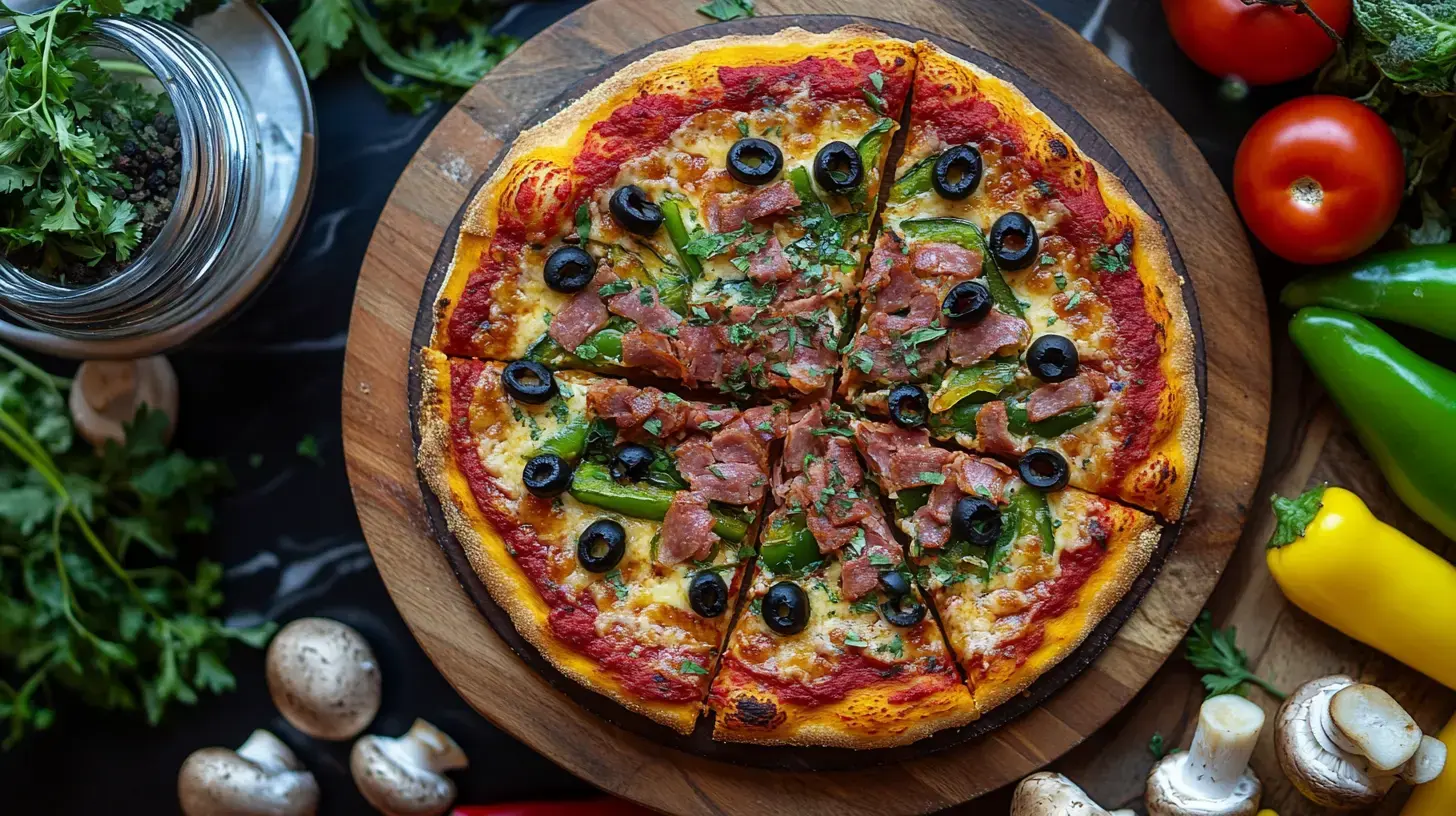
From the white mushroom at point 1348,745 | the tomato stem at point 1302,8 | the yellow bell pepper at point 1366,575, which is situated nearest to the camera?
the white mushroom at point 1348,745

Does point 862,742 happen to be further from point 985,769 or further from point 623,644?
point 623,644

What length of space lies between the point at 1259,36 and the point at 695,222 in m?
2.37

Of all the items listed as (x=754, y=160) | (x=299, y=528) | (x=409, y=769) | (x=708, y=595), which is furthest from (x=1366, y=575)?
(x=299, y=528)

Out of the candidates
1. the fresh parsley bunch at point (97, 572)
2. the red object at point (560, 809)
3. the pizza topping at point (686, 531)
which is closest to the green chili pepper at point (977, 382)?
the pizza topping at point (686, 531)

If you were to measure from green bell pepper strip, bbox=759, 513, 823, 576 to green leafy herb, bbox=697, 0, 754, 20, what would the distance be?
216cm

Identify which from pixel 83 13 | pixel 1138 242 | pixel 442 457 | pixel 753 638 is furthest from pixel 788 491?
pixel 83 13

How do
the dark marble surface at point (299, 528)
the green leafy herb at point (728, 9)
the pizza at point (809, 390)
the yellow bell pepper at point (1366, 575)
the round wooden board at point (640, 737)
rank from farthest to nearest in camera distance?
the dark marble surface at point (299, 528) < the green leafy herb at point (728, 9) < the round wooden board at point (640, 737) < the yellow bell pepper at point (1366, 575) < the pizza at point (809, 390)

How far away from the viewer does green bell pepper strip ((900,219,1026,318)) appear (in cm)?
473

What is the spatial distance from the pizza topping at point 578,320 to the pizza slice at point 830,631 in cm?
91

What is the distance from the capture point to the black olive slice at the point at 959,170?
15.3 ft

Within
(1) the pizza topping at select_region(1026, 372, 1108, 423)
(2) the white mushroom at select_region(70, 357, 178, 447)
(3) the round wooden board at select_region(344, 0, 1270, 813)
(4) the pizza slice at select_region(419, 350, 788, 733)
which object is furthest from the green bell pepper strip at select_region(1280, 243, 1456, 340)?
(2) the white mushroom at select_region(70, 357, 178, 447)

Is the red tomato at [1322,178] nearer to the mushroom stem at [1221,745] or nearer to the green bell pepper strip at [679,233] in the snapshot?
the mushroom stem at [1221,745]

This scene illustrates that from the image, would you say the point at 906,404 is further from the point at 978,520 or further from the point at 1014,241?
the point at 1014,241

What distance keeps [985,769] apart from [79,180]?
13.6ft
